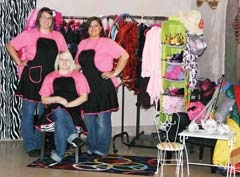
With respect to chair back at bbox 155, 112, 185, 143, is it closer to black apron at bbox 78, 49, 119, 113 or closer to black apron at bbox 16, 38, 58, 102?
black apron at bbox 78, 49, 119, 113

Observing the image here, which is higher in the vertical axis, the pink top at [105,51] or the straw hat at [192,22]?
the straw hat at [192,22]

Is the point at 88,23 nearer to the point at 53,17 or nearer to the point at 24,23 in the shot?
the point at 53,17

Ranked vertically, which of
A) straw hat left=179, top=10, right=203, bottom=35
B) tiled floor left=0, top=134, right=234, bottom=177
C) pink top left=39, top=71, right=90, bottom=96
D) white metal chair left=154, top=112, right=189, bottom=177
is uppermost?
straw hat left=179, top=10, right=203, bottom=35

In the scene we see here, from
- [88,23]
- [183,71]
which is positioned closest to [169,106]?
[183,71]

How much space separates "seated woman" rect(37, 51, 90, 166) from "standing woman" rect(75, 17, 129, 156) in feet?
0.55

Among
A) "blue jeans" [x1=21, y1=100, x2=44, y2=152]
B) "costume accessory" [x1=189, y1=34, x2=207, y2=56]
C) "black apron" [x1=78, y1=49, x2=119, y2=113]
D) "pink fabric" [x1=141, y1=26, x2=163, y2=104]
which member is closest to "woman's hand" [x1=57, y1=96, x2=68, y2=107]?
"black apron" [x1=78, y1=49, x2=119, y2=113]

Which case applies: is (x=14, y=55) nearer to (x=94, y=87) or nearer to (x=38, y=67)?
(x=38, y=67)

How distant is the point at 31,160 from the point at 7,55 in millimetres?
1373

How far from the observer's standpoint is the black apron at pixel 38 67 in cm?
596

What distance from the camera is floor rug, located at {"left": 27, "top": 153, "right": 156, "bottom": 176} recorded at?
552 centimetres

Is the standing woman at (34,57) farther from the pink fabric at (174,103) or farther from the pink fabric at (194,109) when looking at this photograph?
the pink fabric at (194,109)

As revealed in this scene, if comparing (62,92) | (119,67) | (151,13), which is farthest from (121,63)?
(151,13)

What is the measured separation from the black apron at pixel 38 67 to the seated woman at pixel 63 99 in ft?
0.69

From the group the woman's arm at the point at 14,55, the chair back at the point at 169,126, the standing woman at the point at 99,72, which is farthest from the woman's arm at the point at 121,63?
the woman's arm at the point at 14,55
